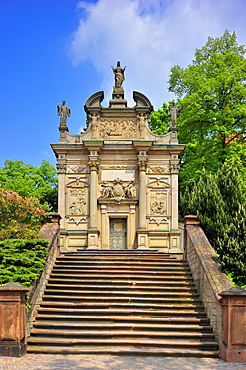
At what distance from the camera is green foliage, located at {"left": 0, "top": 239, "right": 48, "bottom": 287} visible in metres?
11.3

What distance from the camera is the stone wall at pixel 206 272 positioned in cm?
1106

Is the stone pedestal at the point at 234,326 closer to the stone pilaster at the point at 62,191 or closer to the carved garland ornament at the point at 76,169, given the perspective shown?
the stone pilaster at the point at 62,191

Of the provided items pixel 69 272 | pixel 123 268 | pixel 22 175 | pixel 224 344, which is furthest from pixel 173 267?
pixel 22 175

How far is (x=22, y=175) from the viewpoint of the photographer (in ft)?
106

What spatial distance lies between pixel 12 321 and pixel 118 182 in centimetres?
1223

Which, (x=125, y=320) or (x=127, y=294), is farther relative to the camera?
(x=127, y=294)

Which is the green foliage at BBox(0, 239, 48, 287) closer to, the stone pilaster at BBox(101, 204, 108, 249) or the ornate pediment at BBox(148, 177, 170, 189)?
the stone pilaster at BBox(101, 204, 108, 249)

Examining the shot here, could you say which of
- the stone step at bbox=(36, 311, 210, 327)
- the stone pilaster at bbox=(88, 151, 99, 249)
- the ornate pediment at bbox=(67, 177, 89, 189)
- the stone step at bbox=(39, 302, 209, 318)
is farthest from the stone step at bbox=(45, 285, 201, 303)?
the ornate pediment at bbox=(67, 177, 89, 189)

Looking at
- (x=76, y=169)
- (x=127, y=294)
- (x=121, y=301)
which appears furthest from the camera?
(x=76, y=169)

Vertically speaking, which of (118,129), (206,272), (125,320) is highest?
(118,129)

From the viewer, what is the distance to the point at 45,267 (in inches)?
524

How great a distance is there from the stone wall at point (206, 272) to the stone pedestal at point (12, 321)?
4741mm

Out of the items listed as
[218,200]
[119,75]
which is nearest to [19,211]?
[218,200]

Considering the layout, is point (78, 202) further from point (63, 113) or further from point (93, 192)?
point (63, 113)
